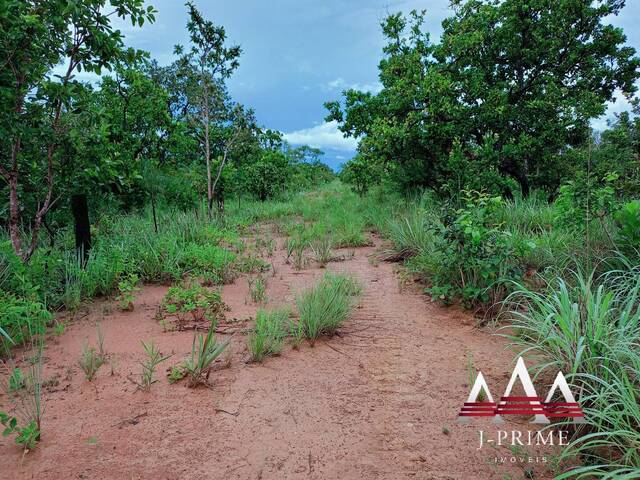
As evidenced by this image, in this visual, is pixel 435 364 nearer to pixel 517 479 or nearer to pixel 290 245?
pixel 517 479

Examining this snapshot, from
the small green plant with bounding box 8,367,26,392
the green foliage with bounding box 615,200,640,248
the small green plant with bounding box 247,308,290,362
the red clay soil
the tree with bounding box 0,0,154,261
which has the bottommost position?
the red clay soil

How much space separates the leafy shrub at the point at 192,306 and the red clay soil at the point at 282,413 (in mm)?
264

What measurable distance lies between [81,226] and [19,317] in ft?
7.36

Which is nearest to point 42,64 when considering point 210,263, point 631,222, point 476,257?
point 210,263

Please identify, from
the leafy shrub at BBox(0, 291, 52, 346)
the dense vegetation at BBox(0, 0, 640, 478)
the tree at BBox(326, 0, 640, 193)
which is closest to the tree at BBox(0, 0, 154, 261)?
the dense vegetation at BBox(0, 0, 640, 478)

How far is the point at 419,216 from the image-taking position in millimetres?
6910

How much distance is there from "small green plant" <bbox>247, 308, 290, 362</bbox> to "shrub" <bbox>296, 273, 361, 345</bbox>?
20cm

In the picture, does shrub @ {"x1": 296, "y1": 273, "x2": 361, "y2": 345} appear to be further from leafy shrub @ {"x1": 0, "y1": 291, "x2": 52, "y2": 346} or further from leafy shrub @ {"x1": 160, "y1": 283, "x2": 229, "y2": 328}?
leafy shrub @ {"x1": 0, "y1": 291, "x2": 52, "y2": 346}

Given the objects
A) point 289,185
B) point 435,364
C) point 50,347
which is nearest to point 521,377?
point 435,364

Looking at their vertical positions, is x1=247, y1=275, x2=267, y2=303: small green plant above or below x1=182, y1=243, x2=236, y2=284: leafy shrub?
below

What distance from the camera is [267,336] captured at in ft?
10.9

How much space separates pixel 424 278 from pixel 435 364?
2.04m

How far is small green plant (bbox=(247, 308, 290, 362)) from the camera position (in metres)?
3.19

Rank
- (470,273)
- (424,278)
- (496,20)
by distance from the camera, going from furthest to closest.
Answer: (496,20)
(424,278)
(470,273)
